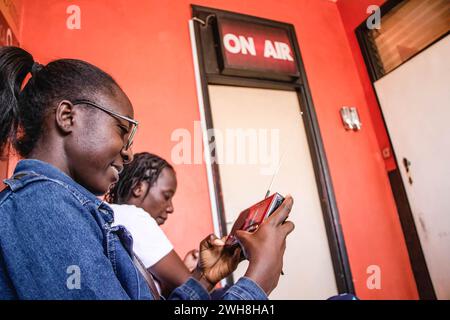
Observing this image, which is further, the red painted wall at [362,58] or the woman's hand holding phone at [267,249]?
the red painted wall at [362,58]

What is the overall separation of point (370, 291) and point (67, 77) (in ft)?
9.02

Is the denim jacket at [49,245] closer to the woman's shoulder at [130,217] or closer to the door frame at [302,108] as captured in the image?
the woman's shoulder at [130,217]

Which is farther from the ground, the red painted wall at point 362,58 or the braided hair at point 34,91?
the red painted wall at point 362,58

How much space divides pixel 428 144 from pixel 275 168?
1.29 m

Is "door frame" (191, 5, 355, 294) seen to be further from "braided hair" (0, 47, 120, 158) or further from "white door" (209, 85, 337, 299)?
"braided hair" (0, 47, 120, 158)

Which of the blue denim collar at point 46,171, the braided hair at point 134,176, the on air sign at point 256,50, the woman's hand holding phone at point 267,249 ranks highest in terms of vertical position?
the on air sign at point 256,50

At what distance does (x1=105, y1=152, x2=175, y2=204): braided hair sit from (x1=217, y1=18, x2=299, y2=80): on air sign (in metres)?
1.26

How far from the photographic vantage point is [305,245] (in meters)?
2.50

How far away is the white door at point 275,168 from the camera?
2369mm

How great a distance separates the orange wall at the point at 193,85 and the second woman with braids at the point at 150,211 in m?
0.58

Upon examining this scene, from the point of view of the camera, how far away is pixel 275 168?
255cm

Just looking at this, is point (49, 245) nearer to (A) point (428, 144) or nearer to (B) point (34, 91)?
(B) point (34, 91)

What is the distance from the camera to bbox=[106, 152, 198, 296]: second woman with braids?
104cm

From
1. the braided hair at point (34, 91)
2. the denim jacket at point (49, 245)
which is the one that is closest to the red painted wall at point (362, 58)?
the braided hair at point (34, 91)
